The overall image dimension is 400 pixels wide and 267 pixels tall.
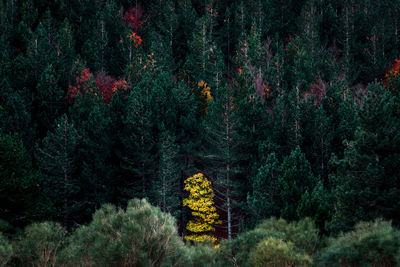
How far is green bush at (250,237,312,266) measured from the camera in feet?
67.5

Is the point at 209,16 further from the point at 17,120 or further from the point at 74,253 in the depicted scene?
the point at 74,253

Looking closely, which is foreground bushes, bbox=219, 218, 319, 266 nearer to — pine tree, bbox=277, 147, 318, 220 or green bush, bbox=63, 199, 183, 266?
pine tree, bbox=277, 147, 318, 220

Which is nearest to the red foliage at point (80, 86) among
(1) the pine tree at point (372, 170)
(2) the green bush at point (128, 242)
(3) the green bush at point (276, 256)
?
(2) the green bush at point (128, 242)

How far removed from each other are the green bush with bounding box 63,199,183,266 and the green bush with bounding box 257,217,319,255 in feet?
21.5

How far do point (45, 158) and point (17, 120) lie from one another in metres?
4.64

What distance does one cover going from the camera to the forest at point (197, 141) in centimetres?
2262

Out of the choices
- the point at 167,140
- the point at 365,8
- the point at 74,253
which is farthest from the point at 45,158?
the point at 365,8

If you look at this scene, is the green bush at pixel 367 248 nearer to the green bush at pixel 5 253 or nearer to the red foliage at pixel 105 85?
the green bush at pixel 5 253

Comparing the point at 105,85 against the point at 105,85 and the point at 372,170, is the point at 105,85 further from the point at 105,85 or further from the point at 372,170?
the point at 372,170

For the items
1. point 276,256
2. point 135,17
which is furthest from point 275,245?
point 135,17

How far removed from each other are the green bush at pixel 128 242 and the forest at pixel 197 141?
8 cm

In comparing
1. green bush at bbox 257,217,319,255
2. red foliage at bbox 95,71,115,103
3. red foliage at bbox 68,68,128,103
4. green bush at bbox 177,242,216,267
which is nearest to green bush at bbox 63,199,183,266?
green bush at bbox 177,242,216,267

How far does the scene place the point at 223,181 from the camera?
37219 mm

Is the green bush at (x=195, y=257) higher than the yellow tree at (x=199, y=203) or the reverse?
the reverse
